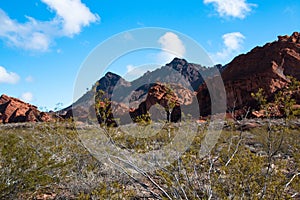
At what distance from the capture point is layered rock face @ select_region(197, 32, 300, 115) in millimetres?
22000

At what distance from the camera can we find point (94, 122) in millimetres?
4840

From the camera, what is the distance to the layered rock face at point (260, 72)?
2200cm

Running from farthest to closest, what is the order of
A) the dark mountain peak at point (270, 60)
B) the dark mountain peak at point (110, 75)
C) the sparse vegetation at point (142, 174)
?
the dark mountain peak at point (270, 60) < the dark mountain peak at point (110, 75) < the sparse vegetation at point (142, 174)

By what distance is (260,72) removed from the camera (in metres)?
23.2

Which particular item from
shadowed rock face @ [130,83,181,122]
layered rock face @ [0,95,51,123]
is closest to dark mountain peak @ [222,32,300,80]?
shadowed rock face @ [130,83,181,122]

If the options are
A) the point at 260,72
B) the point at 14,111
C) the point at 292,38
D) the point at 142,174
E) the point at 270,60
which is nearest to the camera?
the point at 142,174

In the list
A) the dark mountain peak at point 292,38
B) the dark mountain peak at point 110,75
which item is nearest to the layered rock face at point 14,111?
the dark mountain peak at point 292,38

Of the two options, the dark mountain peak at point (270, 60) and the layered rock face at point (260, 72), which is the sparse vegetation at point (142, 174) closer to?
the layered rock face at point (260, 72)

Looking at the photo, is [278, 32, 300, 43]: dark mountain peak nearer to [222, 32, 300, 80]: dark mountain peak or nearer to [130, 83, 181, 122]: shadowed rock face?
[222, 32, 300, 80]: dark mountain peak

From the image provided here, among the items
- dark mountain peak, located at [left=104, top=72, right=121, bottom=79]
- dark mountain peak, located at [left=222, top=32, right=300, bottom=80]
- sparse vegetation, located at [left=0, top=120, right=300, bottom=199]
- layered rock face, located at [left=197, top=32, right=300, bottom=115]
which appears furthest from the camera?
dark mountain peak, located at [left=222, top=32, right=300, bottom=80]

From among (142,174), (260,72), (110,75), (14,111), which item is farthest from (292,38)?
(14,111)

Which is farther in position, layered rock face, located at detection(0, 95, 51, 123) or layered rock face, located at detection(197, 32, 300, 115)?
layered rock face, located at detection(0, 95, 51, 123)

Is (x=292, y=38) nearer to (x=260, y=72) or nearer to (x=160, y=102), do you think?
(x=260, y=72)

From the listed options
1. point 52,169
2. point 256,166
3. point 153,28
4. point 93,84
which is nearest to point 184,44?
point 153,28
